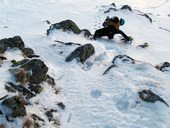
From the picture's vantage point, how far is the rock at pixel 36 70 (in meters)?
11.1

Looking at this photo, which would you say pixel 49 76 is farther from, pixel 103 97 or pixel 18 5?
pixel 18 5

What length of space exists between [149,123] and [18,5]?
21.8 m

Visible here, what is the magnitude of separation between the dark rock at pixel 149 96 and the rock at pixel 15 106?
3.67m

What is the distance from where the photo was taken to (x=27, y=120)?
30.9ft

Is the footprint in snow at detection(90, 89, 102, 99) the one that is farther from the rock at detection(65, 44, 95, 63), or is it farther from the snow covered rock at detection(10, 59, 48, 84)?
the rock at detection(65, 44, 95, 63)

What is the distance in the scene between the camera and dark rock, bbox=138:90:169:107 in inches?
429

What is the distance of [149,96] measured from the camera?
11.0m

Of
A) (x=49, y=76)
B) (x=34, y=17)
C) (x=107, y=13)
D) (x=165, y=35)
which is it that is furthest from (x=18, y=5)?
(x=49, y=76)

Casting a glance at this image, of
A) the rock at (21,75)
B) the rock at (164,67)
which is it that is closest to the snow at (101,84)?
the rock at (21,75)

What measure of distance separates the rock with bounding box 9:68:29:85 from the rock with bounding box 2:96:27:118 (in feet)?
4.28

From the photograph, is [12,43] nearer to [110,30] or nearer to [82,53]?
[82,53]

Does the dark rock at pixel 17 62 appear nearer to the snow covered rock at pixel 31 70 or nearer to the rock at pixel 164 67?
the snow covered rock at pixel 31 70

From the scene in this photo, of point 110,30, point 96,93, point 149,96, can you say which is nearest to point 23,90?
point 96,93

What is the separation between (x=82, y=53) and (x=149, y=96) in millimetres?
3452
